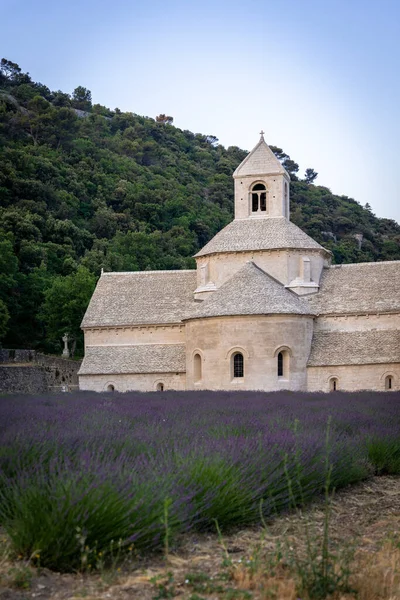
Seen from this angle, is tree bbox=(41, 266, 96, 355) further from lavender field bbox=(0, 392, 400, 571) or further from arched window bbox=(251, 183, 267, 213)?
lavender field bbox=(0, 392, 400, 571)

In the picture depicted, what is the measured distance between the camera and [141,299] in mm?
48125

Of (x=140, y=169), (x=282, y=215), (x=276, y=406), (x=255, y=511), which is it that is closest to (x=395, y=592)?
(x=255, y=511)

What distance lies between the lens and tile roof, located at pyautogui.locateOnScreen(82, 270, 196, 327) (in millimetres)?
46750

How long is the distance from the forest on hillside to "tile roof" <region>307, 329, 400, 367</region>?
21051mm

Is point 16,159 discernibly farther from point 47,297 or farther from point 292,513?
point 292,513

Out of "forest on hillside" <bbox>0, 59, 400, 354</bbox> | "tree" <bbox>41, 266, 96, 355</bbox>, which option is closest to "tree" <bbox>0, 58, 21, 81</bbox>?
"forest on hillside" <bbox>0, 59, 400, 354</bbox>

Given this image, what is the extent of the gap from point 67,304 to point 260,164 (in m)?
17.4

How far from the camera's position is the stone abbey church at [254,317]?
40.7 m

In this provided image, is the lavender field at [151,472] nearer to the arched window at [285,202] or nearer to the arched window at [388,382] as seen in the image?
the arched window at [388,382]

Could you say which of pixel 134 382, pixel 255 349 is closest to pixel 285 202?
pixel 255 349

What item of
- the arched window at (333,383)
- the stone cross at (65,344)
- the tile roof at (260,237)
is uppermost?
the tile roof at (260,237)

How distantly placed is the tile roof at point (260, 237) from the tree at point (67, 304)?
1508cm

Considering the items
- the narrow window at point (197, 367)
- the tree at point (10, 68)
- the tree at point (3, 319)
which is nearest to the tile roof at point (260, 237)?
the narrow window at point (197, 367)

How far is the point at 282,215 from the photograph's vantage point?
4831 cm
